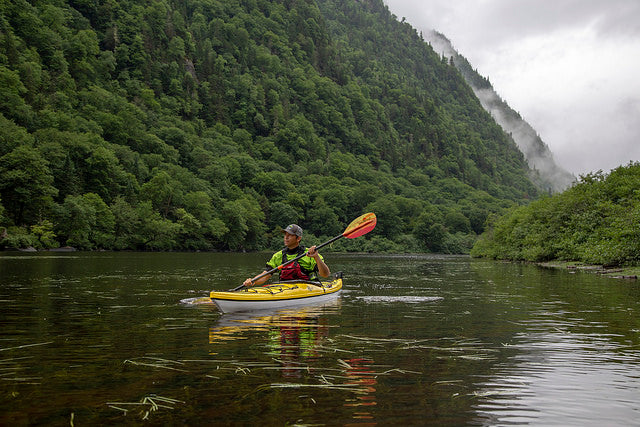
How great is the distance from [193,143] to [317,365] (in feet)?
395

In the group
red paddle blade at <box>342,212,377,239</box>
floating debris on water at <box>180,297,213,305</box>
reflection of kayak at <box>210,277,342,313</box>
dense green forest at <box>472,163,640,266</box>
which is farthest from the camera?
dense green forest at <box>472,163,640,266</box>

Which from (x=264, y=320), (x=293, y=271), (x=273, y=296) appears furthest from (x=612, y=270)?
(x=264, y=320)

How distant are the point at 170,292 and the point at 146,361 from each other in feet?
36.3

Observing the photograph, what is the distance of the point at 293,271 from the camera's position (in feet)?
50.3

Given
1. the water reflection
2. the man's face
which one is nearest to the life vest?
the man's face

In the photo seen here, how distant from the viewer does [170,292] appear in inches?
711

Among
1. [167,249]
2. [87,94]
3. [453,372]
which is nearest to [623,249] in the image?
[453,372]

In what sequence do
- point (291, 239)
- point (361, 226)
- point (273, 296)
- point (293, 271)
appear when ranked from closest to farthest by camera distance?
point (273, 296) → point (291, 239) → point (293, 271) → point (361, 226)

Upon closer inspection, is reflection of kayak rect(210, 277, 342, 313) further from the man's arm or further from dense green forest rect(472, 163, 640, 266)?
dense green forest rect(472, 163, 640, 266)

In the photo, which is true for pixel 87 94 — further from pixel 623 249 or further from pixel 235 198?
pixel 623 249

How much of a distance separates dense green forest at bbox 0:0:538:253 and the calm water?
1987 inches

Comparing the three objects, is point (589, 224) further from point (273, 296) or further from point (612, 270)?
point (273, 296)

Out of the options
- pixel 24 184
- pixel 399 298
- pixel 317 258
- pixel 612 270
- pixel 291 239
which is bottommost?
pixel 399 298

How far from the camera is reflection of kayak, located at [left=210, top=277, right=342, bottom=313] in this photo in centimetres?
1255
